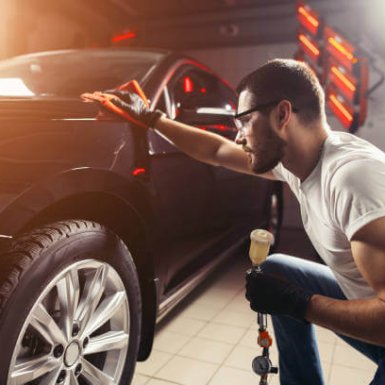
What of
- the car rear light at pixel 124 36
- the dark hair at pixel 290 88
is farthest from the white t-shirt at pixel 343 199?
the car rear light at pixel 124 36

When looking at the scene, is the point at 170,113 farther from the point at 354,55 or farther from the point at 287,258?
the point at 354,55

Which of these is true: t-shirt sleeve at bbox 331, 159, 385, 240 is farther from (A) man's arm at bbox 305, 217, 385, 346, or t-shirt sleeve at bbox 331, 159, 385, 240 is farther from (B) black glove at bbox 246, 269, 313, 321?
(B) black glove at bbox 246, 269, 313, 321

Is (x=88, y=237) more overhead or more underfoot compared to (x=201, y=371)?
more overhead

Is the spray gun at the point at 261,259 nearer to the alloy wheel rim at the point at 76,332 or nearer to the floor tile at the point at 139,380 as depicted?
the alloy wheel rim at the point at 76,332

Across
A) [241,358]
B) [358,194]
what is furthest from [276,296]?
[241,358]

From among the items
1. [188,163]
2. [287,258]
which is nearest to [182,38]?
[188,163]

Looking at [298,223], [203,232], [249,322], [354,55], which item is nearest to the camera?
[203,232]

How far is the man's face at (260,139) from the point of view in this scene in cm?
136

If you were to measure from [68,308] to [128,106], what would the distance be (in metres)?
0.72

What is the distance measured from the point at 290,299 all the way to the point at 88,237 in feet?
2.00

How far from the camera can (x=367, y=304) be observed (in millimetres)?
1073

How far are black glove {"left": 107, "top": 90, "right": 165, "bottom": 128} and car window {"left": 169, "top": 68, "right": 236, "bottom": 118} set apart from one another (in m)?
0.30

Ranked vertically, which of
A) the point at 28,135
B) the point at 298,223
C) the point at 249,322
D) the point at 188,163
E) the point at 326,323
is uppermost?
the point at 28,135

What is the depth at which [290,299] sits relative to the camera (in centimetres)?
119
